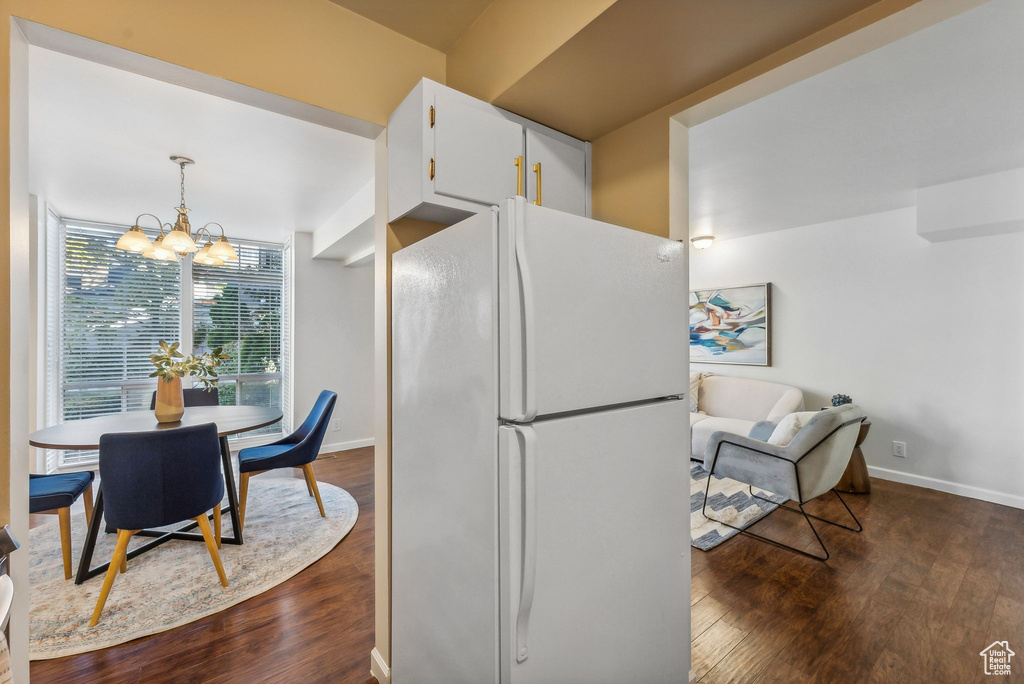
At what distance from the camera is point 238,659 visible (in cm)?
186

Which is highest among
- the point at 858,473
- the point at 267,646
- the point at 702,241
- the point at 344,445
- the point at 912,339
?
the point at 702,241

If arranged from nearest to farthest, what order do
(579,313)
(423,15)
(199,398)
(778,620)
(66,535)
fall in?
(579,313) → (423,15) → (778,620) → (66,535) → (199,398)

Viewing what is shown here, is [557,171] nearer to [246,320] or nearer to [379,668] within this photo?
[379,668]

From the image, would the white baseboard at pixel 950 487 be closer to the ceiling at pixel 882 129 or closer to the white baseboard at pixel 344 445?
the ceiling at pixel 882 129

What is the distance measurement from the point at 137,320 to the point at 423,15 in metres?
4.62

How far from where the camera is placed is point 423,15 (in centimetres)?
163

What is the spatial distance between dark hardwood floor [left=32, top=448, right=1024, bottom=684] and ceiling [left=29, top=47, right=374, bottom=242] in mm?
2524

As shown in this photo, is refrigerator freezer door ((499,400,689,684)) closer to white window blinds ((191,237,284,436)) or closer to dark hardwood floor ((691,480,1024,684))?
dark hardwood floor ((691,480,1024,684))

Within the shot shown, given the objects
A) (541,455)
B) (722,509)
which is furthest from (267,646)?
(722,509)

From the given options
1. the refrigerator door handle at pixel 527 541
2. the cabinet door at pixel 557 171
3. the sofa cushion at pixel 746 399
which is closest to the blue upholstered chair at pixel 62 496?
the refrigerator door handle at pixel 527 541

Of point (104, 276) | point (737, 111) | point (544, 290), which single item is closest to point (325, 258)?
point (104, 276)

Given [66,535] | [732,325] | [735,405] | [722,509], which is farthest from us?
[732,325]

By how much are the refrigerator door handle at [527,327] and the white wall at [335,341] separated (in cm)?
463

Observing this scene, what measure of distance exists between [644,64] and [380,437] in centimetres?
159
